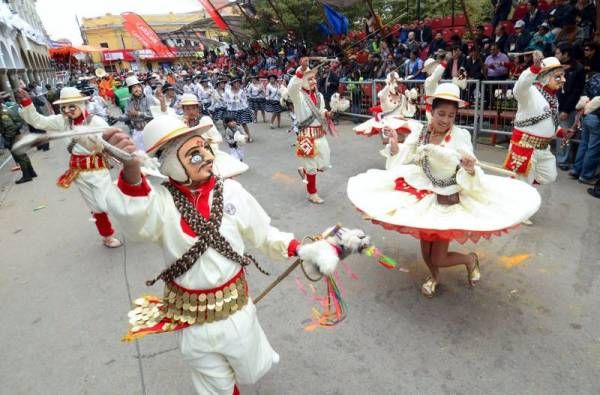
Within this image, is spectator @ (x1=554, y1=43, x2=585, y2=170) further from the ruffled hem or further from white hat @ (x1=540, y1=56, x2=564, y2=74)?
the ruffled hem

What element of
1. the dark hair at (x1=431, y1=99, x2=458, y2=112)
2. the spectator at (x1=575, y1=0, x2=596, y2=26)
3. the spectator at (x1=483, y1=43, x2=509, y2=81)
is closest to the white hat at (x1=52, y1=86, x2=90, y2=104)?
the dark hair at (x1=431, y1=99, x2=458, y2=112)

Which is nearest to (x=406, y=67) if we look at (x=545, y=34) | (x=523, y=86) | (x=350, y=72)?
(x=350, y=72)

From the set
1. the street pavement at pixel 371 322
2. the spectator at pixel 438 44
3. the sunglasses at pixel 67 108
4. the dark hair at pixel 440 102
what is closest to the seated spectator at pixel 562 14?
the spectator at pixel 438 44

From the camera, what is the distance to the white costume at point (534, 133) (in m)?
4.49

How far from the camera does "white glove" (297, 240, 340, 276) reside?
1.88 meters

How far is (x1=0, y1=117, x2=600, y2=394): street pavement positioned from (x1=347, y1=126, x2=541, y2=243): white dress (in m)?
0.82

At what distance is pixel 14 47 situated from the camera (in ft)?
82.2

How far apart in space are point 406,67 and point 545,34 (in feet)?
11.8

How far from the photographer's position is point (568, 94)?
649cm

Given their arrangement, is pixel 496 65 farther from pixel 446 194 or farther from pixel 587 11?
pixel 446 194

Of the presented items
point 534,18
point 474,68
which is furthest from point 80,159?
point 534,18

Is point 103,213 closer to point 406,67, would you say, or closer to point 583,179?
point 583,179

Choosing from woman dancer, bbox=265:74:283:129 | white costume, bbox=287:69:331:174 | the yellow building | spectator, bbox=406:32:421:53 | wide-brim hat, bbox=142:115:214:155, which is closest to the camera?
wide-brim hat, bbox=142:115:214:155

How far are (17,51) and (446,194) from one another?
31460 millimetres
